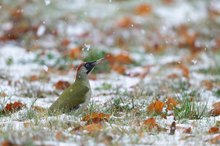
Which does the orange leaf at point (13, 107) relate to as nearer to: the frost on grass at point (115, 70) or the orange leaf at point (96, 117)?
the frost on grass at point (115, 70)

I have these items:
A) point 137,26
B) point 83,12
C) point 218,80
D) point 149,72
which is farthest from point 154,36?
point 218,80

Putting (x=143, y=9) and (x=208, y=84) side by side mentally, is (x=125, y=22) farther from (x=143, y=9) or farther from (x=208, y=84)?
(x=208, y=84)

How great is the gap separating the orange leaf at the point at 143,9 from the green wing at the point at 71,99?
734 centimetres

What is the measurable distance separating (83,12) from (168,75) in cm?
437

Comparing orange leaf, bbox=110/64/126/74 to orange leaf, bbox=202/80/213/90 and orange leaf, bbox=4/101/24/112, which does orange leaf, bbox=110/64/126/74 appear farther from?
orange leaf, bbox=4/101/24/112

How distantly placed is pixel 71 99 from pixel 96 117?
53 cm

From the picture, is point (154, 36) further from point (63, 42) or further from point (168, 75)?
point (168, 75)

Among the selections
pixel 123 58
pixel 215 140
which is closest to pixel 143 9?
pixel 123 58

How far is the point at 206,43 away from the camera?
1083 centimetres

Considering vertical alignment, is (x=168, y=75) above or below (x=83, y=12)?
below

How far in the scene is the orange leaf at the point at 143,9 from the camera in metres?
12.3

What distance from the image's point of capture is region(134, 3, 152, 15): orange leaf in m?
12.3

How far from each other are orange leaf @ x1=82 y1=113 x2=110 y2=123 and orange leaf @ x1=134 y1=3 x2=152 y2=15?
25.4 ft

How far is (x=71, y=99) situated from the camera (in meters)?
5.05
